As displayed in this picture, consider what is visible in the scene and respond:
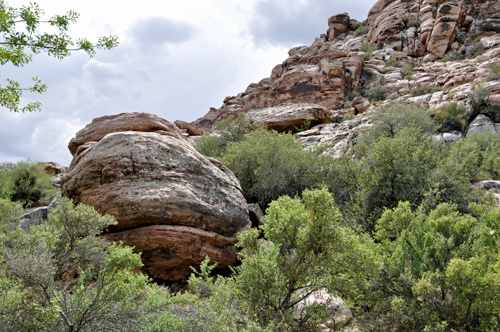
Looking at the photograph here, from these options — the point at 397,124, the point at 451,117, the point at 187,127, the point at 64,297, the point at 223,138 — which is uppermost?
the point at 187,127

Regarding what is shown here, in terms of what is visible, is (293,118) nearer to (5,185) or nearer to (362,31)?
(5,185)

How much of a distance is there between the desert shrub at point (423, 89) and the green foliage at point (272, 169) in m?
18.5

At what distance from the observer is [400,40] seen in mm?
39719

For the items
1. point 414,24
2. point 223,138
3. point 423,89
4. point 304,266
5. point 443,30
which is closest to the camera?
point 304,266

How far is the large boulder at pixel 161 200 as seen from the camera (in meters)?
7.72

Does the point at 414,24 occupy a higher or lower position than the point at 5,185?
higher

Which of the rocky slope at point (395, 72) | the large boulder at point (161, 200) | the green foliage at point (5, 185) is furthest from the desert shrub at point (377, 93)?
the green foliage at point (5, 185)

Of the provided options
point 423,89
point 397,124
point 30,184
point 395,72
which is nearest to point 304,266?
point 397,124

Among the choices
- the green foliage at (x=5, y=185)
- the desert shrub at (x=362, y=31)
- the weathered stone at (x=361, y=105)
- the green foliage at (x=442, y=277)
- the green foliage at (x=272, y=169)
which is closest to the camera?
the green foliage at (x=442, y=277)

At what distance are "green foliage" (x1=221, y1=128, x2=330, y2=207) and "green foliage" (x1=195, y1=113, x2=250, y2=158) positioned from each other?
17.5 feet

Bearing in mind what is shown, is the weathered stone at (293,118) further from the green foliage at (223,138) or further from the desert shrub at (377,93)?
the desert shrub at (377,93)

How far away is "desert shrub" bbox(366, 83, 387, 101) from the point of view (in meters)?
29.5

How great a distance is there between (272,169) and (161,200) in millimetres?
5763

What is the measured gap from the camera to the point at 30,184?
17.8 metres
